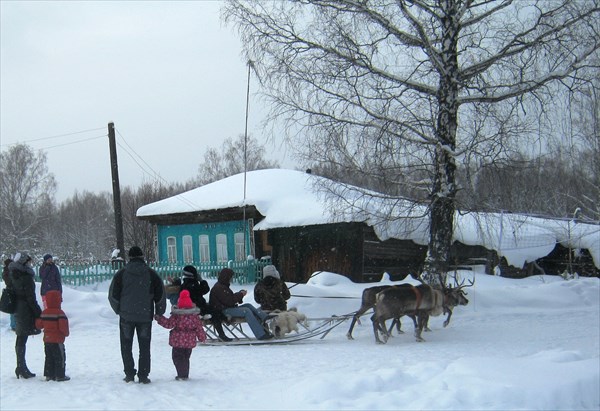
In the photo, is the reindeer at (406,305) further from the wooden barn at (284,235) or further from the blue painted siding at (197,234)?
the blue painted siding at (197,234)

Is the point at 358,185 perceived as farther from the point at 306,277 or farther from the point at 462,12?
the point at 306,277

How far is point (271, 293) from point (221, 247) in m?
16.7

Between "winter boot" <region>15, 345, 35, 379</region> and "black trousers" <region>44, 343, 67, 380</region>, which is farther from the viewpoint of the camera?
"winter boot" <region>15, 345, 35, 379</region>

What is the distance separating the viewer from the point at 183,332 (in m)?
8.66

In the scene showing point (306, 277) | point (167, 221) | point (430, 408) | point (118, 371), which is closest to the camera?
point (430, 408)

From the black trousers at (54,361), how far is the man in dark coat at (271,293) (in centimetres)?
509

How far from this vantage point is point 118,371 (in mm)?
9414

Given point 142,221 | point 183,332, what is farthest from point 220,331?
point 142,221

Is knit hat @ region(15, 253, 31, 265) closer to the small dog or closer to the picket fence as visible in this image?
the small dog

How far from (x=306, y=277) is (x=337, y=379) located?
1946 centimetres

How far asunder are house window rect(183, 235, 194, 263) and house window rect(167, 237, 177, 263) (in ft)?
2.06

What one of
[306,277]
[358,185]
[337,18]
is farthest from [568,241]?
[337,18]

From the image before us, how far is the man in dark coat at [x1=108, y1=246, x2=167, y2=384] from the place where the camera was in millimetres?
8336

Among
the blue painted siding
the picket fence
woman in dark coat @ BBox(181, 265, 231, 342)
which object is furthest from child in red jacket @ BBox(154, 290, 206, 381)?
the blue painted siding
